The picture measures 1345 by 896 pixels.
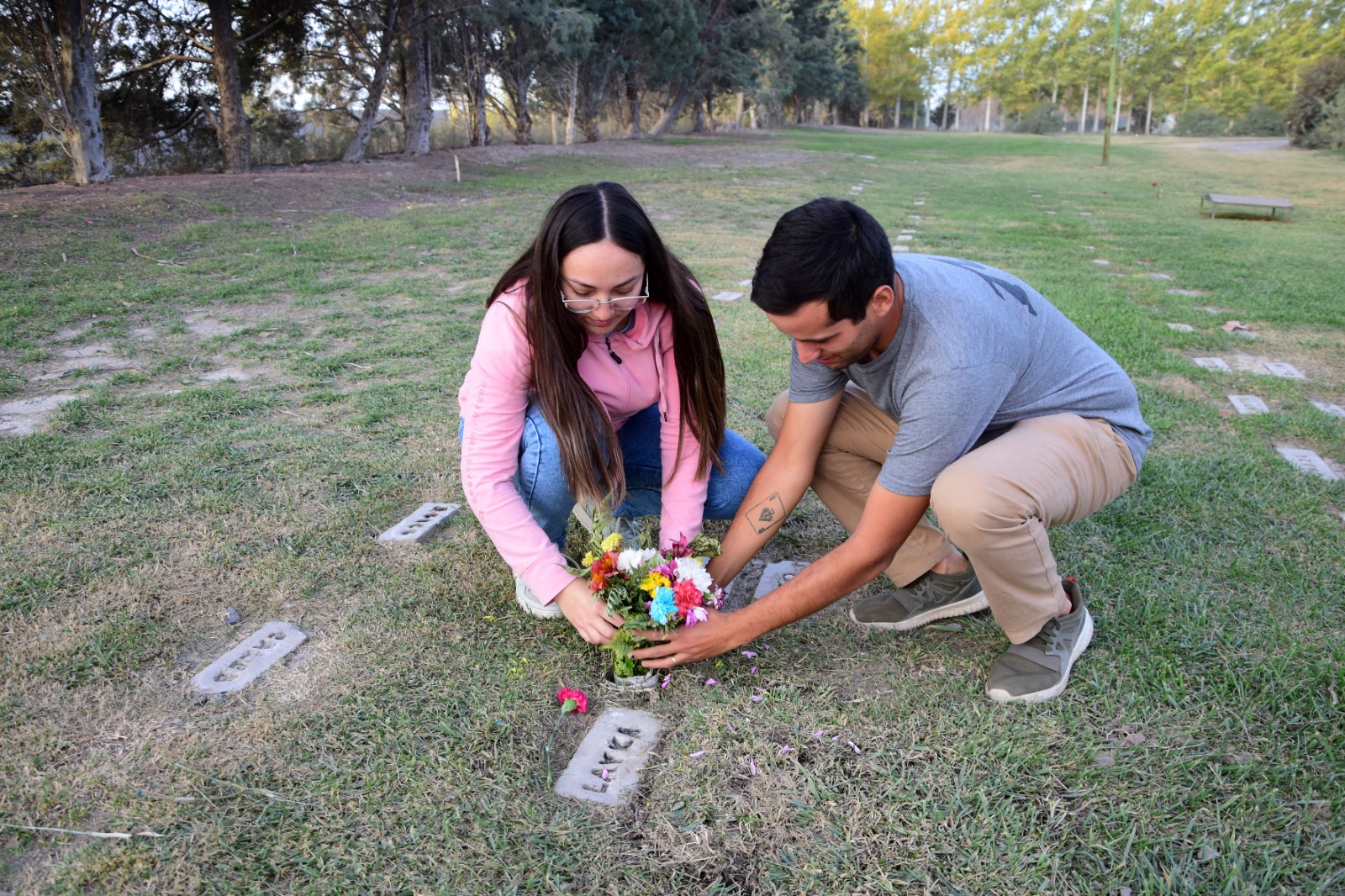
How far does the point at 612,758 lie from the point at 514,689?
0.36m

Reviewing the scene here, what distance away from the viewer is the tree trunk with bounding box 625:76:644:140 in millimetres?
25422

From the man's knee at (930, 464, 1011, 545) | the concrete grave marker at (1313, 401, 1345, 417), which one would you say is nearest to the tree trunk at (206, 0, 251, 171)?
the man's knee at (930, 464, 1011, 545)

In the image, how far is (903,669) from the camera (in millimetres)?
2377

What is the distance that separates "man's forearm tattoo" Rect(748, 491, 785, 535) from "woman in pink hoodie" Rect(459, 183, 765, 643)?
170 mm

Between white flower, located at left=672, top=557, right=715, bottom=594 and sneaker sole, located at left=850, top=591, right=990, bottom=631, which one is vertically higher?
white flower, located at left=672, top=557, right=715, bottom=594

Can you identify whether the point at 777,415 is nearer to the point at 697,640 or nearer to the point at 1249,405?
the point at 697,640

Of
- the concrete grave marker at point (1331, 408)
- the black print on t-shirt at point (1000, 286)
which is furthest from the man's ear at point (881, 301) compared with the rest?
the concrete grave marker at point (1331, 408)

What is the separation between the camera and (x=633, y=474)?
2846mm

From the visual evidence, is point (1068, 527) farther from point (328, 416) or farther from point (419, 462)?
point (328, 416)

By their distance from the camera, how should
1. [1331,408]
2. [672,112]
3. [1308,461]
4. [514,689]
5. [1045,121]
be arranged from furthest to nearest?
1. [1045,121]
2. [672,112]
3. [1331,408]
4. [1308,461]
5. [514,689]

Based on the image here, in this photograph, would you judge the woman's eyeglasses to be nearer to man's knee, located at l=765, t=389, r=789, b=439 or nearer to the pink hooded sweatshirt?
the pink hooded sweatshirt

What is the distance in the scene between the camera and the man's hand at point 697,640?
7.11ft

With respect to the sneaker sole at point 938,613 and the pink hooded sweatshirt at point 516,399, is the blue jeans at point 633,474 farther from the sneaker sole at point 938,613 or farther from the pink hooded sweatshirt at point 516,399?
the sneaker sole at point 938,613

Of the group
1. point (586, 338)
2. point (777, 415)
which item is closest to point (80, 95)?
point (586, 338)
